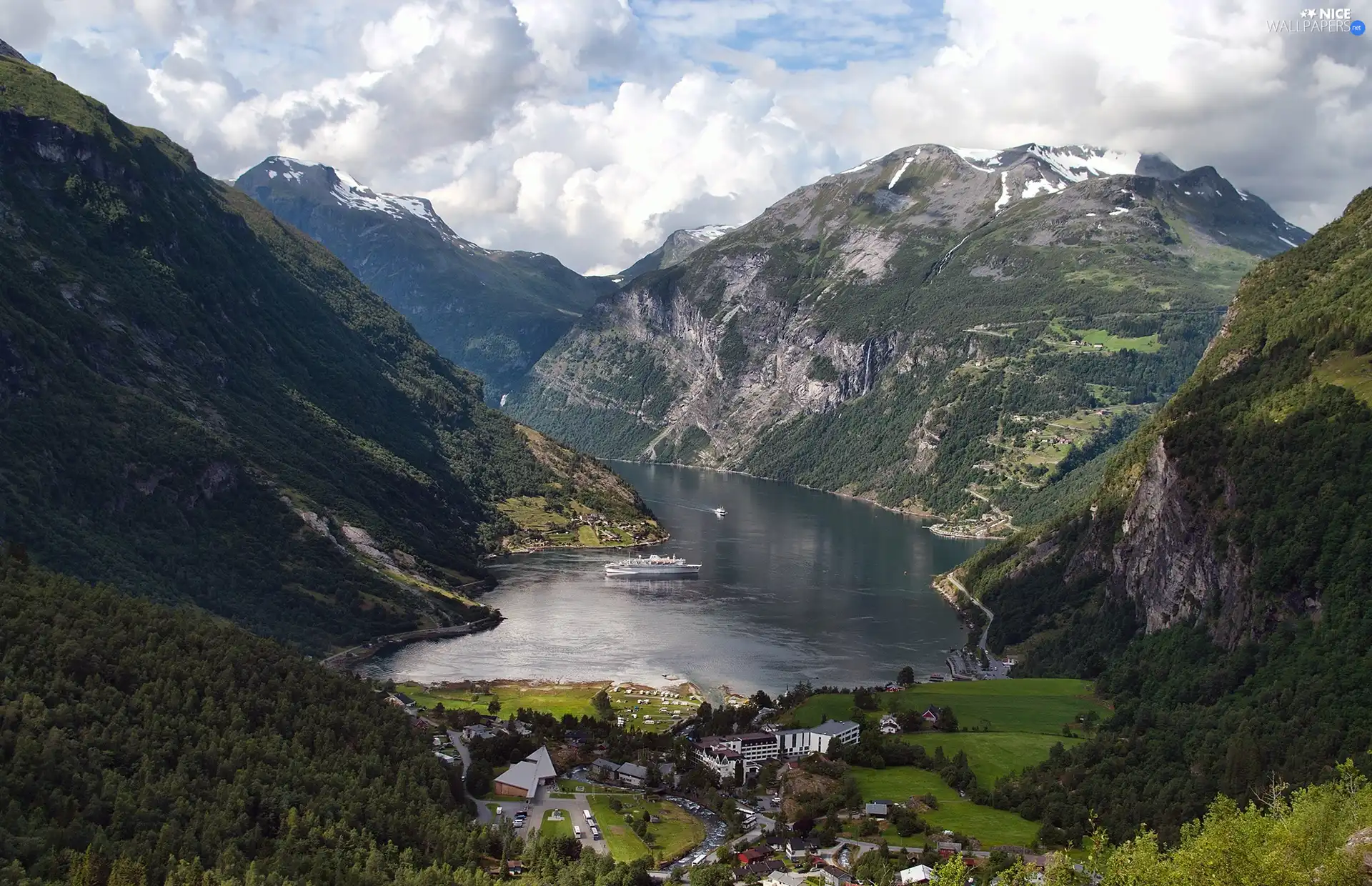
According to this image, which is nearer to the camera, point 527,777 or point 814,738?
point 527,777

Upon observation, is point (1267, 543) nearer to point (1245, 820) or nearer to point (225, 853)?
point (1245, 820)

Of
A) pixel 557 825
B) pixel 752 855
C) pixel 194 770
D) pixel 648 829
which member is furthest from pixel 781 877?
pixel 194 770

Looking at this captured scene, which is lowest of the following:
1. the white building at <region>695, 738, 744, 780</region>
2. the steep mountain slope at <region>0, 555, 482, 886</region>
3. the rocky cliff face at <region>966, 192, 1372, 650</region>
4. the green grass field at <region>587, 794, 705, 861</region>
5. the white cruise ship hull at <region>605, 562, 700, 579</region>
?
the green grass field at <region>587, 794, 705, 861</region>

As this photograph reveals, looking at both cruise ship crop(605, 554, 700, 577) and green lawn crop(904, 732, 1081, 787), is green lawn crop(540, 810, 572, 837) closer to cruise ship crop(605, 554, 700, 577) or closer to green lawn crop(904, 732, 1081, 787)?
green lawn crop(904, 732, 1081, 787)

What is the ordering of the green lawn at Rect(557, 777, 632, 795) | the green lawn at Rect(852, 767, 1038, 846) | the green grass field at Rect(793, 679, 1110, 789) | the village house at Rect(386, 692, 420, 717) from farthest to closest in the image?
the village house at Rect(386, 692, 420, 717) < the green grass field at Rect(793, 679, 1110, 789) < the green lawn at Rect(557, 777, 632, 795) < the green lawn at Rect(852, 767, 1038, 846)

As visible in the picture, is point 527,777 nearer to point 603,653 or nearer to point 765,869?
point 765,869

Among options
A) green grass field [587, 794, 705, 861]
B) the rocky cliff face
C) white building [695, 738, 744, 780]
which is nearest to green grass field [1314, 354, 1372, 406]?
the rocky cliff face
